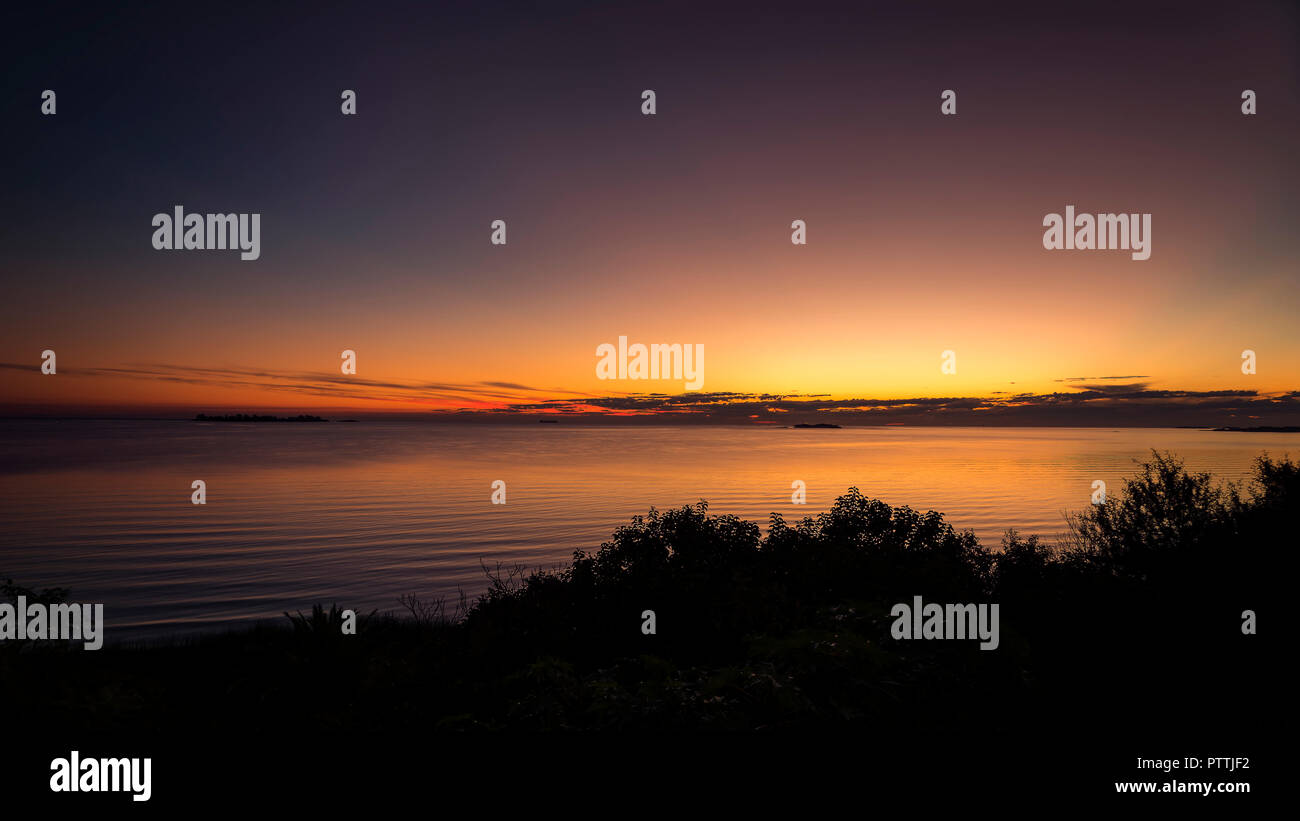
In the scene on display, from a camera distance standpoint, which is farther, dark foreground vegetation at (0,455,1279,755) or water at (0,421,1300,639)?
water at (0,421,1300,639)

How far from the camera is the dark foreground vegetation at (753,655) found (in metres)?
6.42

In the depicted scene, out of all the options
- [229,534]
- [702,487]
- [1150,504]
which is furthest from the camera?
[702,487]

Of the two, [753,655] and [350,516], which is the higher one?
[753,655]

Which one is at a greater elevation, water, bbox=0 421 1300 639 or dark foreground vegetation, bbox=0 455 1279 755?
dark foreground vegetation, bbox=0 455 1279 755

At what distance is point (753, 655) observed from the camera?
809 cm

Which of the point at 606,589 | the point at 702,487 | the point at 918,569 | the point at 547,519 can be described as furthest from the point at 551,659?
the point at 702,487

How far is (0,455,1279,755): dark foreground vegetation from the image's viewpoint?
6418 millimetres

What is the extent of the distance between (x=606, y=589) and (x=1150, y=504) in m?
21.0

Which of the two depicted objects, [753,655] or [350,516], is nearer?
[753,655]

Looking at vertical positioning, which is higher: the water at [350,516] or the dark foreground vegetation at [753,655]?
the dark foreground vegetation at [753,655]

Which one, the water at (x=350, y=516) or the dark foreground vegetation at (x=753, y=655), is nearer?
the dark foreground vegetation at (x=753, y=655)

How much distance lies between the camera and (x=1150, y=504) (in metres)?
22.5
